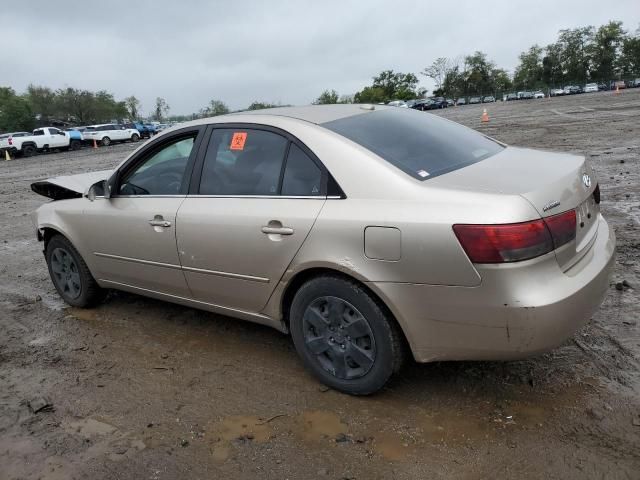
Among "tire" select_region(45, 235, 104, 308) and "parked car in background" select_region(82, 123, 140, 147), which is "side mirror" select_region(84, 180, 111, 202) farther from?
"parked car in background" select_region(82, 123, 140, 147)

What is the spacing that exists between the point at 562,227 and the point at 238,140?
→ 2.02 meters

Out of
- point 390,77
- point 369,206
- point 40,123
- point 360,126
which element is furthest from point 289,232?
point 390,77

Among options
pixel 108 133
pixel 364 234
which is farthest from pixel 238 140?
pixel 108 133

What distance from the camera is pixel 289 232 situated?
9.84 ft

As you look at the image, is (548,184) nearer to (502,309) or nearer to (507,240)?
(507,240)

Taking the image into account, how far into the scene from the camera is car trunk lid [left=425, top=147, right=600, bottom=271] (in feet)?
8.34

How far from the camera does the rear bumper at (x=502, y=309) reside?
241 centimetres

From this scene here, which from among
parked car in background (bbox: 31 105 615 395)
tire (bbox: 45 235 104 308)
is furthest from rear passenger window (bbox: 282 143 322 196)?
tire (bbox: 45 235 104 308)

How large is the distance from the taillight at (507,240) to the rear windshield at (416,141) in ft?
1.67

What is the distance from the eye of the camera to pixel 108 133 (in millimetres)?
38656

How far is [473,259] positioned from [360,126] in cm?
124

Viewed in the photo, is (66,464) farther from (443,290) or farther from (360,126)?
(360,126)

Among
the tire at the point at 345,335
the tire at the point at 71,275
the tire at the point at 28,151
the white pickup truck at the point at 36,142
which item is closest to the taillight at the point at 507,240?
the tire at the point at 345,335

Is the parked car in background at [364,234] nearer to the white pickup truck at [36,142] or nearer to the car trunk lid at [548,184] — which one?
the car trunk lid at [548,184]
